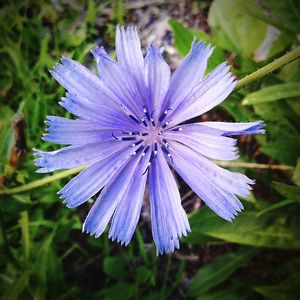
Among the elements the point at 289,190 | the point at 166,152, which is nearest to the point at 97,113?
the point at 166,152

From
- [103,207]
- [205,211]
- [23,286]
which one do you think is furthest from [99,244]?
[103,207]

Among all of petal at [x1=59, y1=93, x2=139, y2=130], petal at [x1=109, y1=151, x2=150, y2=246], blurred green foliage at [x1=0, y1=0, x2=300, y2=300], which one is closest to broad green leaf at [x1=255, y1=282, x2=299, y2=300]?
blurred green foliage at [x1=0, y1=0, x2=300, y2=300]

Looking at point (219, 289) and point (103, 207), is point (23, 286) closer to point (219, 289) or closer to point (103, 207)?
point (103, 207)

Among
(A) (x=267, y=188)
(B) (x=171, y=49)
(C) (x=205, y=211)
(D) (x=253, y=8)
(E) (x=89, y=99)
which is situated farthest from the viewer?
(B) (x=171, y=49)

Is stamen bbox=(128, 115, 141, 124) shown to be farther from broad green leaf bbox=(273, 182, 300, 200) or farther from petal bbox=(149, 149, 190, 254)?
broad green leaf bbox=(273, 182, 300, 200)

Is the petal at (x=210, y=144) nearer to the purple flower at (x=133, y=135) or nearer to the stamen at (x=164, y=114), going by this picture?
the purple flower at (x=133, y=135)

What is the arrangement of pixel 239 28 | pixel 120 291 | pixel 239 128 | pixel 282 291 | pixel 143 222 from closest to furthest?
pixel 239 128 < pixel 282 291 < pixel 120 291 < pixel 239 28 < pixel 143 222

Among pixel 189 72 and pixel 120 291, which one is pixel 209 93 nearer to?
pixel 189 72
